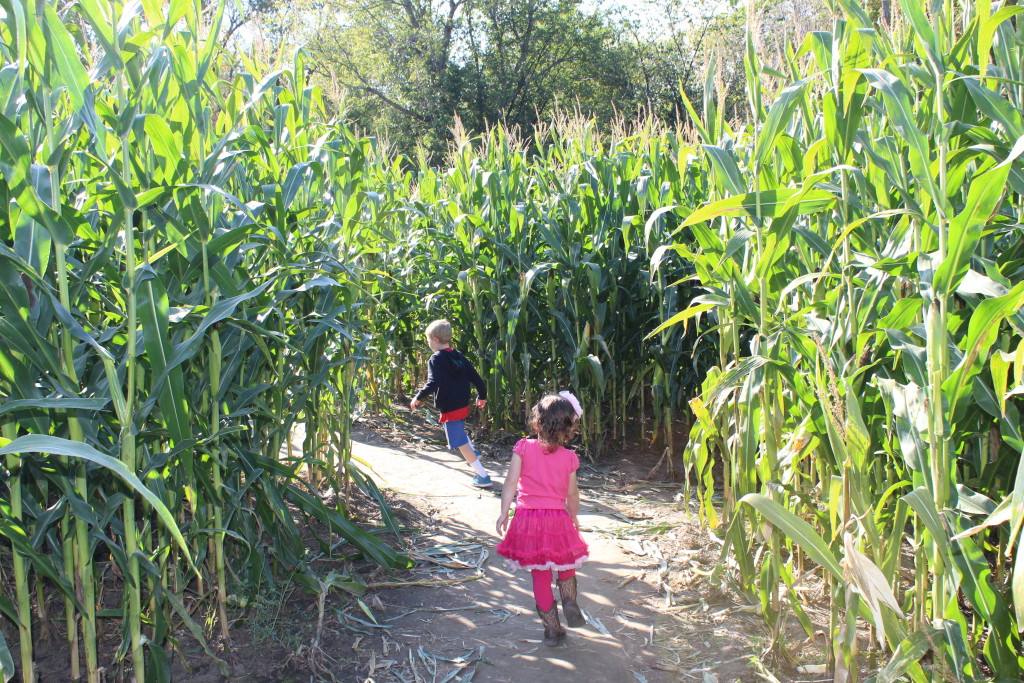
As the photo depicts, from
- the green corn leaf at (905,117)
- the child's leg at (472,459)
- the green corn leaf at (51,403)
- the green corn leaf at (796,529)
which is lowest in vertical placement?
the child's leg at (472,459)

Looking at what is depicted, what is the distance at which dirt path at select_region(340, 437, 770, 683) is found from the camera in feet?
9.88

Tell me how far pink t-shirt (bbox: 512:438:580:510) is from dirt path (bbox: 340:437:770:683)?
59 cm

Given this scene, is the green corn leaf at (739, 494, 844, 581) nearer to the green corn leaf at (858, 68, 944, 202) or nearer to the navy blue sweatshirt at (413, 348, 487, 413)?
the green corn leaf at (858, 68, 944, 202)

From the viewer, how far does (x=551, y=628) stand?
3.19 metres

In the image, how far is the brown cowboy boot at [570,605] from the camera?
3303mm

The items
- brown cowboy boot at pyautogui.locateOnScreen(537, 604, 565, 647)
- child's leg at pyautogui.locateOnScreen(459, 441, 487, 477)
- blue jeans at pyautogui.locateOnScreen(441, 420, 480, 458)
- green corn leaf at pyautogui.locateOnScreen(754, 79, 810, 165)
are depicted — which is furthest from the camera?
blue jeans at pyautogui.locateOnScreen(441, 420, 480, 458)

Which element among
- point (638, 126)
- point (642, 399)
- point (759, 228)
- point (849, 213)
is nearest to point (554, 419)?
point (759, 228)

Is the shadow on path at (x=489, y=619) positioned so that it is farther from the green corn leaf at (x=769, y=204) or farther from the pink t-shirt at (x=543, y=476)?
the green corn leaf at (x=769, y=204)

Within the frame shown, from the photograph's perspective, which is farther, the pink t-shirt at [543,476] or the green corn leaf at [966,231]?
the pink t-shirt at [543,476]

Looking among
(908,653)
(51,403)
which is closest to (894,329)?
(908,653)

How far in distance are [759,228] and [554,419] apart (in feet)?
4.02

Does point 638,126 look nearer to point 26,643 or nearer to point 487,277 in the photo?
point 487,277

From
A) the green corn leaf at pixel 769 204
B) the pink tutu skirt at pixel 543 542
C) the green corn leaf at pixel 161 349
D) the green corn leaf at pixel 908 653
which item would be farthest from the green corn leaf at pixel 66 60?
the green corn leaf at pixel 908 653

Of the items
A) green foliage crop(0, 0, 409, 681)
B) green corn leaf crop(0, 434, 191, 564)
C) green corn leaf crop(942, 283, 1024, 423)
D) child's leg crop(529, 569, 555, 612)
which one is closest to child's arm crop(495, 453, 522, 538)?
child's leg crop(529, 569, 555, 612)
